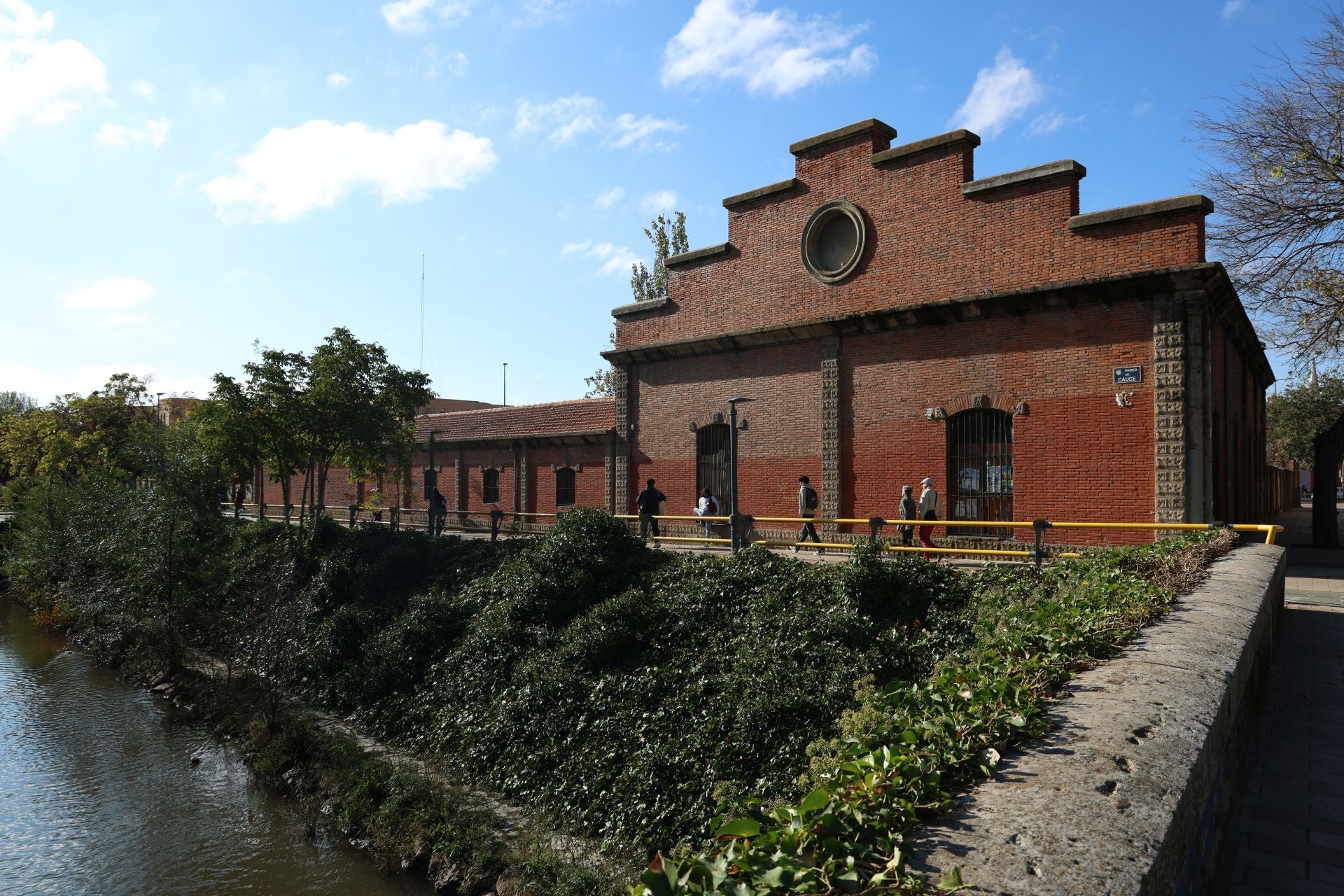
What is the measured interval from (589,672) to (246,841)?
4.75 m

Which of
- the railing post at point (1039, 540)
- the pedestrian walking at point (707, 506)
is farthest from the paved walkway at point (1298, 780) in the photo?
the pedestrian walking at point (707, 506)

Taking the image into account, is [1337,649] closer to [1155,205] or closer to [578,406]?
[1155,205]

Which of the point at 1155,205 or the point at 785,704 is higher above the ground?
the point at 1155,205

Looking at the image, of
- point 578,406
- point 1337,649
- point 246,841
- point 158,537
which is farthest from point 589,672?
point 578,406

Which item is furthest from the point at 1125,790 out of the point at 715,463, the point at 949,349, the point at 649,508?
the point at 715,463

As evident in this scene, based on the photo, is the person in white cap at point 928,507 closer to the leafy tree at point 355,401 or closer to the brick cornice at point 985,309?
the brick cornice at point 985,309

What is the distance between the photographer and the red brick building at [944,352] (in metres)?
14.6

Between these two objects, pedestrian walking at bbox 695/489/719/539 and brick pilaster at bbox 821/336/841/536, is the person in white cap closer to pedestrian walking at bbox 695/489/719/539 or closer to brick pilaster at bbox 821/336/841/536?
brick pilaster at bbox 821/336/841/536

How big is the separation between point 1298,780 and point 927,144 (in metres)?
14.5

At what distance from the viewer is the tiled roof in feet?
82.1

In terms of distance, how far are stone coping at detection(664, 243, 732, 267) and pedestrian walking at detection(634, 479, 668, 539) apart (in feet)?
19.4

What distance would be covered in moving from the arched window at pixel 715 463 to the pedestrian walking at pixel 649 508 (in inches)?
50.3

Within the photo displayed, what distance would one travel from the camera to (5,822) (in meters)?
11.4

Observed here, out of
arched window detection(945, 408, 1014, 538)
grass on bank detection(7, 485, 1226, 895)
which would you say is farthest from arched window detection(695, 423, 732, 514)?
arched window detection(945, 408, 1014, 538)
